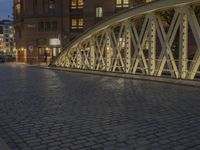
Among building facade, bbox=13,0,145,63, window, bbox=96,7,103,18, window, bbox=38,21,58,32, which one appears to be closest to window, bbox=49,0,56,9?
building facade, bbox=13,0,145,63

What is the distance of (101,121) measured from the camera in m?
8.28

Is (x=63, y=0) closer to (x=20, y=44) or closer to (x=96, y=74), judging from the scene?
(x=20, y=44)

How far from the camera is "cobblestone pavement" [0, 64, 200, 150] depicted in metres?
6.45

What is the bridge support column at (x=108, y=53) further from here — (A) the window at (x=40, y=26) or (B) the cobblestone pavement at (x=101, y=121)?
(A) the window at (x=40, y=26)

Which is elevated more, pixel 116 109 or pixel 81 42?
pixel 81 42

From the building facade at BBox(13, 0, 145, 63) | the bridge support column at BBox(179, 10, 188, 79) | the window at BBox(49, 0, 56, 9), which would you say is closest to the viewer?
the bridge support column at BBox(179, 10, 188, 79)

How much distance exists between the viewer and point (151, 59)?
18.5 m

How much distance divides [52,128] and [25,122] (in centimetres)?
101

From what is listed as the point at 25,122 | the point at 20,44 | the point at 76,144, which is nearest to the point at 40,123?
the point at 25,122

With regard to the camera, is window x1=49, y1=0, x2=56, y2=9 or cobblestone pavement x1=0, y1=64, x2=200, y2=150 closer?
cobblestone pavement x1=0, y1=64, x2=200, y2=150

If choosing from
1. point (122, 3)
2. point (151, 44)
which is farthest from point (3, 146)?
point (122, 3)

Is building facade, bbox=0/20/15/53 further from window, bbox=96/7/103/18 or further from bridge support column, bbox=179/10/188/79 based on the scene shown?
bridge support column, bbox=179/10/188/79

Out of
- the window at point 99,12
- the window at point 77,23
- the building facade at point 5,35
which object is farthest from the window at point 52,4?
the building facade at point 5,35

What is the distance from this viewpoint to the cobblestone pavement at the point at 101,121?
6.45 metres
